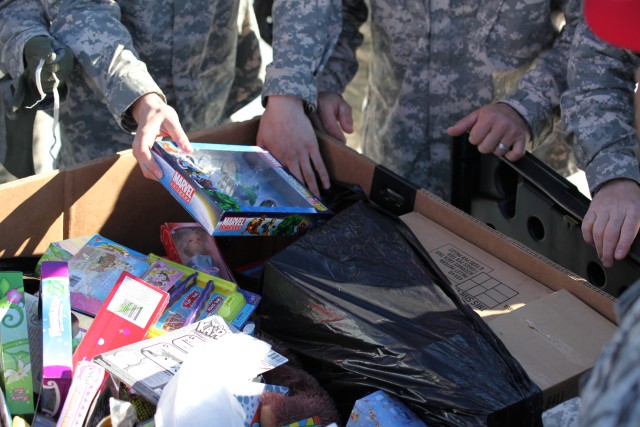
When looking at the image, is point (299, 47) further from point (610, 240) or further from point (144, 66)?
point (610, 240)

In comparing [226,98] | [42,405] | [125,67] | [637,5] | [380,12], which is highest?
[637,5]

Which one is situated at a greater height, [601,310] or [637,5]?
[637,5]

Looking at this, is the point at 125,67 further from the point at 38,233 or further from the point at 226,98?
the point at 226,98

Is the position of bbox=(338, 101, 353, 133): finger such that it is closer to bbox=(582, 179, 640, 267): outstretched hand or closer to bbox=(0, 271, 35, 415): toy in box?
bbox=(582, 179, 640, 267): outstretched hand

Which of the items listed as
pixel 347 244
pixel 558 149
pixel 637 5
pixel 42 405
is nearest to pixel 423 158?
pixel 558 149

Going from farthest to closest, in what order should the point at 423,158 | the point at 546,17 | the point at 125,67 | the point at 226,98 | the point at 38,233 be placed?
1. the point at 226,98
2. the point at 423,158
3. the point at 546,17
4. the point at 125,67
5. the point at 38,233

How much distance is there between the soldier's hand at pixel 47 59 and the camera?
1744 mm

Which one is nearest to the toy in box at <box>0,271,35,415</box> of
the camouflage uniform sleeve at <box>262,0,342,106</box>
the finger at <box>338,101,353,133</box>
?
the camouflage uniform sleeve at <box>262,0,342,106</box>

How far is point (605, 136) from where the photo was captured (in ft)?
5.26

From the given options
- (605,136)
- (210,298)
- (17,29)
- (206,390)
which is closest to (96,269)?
(210,298)

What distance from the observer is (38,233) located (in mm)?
1640

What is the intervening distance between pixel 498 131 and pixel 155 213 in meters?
0.80

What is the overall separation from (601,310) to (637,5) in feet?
1.74

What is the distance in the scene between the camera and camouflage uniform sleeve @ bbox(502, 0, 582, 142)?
6.01ft
